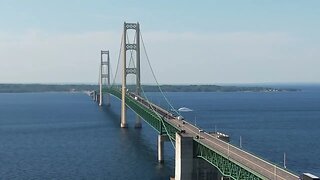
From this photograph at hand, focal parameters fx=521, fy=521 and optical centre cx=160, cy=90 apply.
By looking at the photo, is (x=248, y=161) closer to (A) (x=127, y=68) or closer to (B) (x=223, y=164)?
(B) (x=223, y=164)

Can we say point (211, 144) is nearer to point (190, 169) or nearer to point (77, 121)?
point (190, 169)

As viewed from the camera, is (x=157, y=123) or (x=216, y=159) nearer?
(x=216, y=159)

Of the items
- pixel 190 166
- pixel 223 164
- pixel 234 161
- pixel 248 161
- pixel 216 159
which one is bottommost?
pixel 190 166

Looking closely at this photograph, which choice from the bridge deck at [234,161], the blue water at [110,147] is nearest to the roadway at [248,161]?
the bridge deck at [234,161]

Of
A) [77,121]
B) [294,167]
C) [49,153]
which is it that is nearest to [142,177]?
[294,167]

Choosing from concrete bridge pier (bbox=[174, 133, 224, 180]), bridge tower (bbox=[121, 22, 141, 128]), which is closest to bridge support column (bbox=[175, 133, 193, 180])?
concrete bridge pier (bbox=[174, 133, 224, 180])

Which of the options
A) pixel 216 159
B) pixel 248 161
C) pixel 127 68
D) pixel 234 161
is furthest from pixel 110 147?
pixel 234 161

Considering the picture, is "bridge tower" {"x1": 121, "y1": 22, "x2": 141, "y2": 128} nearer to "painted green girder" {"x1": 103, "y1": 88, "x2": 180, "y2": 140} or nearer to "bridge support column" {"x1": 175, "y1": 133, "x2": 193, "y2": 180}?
"painted green girder" {"x1": 103, "y1": 88, "x2": 180, "y2": 140}

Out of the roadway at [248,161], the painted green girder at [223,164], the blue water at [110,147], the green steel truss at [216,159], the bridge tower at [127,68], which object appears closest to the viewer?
the roadway at [248,161]

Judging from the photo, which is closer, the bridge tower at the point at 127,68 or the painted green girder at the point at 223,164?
the painted green girder at the point at 223,164

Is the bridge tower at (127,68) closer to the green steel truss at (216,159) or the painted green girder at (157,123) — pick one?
the painted green girder at (157,123)

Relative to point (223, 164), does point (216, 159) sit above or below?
above
